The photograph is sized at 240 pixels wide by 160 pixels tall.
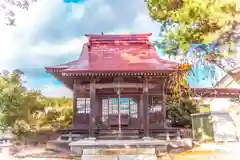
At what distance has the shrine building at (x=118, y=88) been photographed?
3.31 m

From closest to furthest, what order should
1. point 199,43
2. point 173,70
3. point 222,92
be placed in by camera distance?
point 199,43 < point 222,92 < point 173,70

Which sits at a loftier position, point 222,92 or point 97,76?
point 97,76

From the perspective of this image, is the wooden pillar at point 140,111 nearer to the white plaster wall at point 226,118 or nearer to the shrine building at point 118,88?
the shrine building at point 118,88

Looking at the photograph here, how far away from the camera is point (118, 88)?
3658 millimetres

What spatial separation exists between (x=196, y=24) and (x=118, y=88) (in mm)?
1673

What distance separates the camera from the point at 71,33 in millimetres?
2697

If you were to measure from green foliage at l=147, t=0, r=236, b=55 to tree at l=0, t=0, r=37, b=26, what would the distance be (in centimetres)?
120

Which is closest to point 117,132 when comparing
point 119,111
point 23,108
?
point 119,111

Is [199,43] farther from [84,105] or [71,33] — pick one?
[84,105]

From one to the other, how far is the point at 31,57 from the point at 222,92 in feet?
6.19

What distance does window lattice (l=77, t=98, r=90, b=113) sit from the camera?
340 cm

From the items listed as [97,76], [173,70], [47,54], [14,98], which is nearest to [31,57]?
[47,54]

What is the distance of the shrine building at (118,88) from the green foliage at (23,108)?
405 millimetres

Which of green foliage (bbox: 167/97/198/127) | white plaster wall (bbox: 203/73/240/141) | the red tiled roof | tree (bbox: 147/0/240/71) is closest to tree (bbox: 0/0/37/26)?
the red tiled roof
